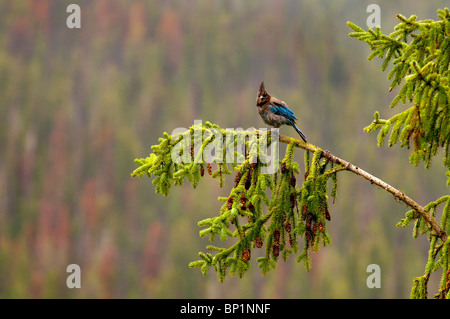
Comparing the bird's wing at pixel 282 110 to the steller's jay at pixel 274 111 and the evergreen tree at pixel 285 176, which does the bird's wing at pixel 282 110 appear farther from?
the evergreen tree at pixel 285 176

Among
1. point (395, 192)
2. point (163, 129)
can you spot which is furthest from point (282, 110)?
point (163, 129)

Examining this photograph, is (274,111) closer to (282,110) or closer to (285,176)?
(282,110)

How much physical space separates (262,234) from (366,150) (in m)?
104

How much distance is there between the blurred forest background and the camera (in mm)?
97875

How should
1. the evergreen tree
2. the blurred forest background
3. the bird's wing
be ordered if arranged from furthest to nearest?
1. the blurred forest background
2. the bird's wing
3. the evergreen tree

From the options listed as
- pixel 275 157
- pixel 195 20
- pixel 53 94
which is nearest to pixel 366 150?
pixel 195 20

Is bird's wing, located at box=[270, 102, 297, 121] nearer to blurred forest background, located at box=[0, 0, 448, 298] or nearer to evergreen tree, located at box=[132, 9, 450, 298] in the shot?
evergreen tree, located at box=[132, 9, 450, 298]

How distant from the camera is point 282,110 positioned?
262 inches

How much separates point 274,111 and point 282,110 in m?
0.11

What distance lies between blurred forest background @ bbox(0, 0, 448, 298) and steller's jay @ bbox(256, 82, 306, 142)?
82.1 m

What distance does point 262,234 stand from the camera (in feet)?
18.1

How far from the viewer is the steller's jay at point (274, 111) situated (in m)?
6.65

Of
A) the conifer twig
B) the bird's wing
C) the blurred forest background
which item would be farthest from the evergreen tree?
the blurred forest background

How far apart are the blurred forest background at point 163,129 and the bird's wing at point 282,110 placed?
8223cm
